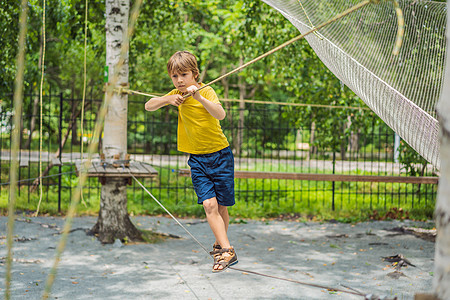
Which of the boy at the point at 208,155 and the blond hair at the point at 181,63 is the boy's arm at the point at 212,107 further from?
the blond hair at the point at 181,63

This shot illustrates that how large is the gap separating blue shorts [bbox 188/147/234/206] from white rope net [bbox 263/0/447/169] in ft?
2.81

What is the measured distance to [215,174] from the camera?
2748mm

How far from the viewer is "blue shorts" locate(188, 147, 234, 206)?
2740mm

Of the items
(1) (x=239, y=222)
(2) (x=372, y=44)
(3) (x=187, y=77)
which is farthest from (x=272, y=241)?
(3) (x=187, y=77)

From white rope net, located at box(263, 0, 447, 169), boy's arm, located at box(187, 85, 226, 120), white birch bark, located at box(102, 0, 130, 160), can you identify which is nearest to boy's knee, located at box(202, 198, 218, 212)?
boy's arm, located at box(187, 85, 226, 120)

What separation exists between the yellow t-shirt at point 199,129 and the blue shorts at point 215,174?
Result: 0.04 meters

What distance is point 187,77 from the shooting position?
8.36 feet

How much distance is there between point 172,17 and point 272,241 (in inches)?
153

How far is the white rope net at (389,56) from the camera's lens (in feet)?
8.77

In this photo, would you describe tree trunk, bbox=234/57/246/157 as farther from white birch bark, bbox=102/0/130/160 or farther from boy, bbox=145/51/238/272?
boy, bbox=145/51/238/272

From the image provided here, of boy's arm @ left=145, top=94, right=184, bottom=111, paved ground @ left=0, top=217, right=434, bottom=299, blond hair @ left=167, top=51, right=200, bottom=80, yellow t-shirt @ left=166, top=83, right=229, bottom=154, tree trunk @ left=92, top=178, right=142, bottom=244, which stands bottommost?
paved ground @ left=0, top=217, right=434, bottom=299

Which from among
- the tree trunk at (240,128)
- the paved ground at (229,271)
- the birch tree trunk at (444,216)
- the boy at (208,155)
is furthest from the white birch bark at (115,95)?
the birch tree trunk at (444,216)

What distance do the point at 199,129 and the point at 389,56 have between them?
1.36m

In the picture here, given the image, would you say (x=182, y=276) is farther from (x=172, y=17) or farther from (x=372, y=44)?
(x=172, y=17)
